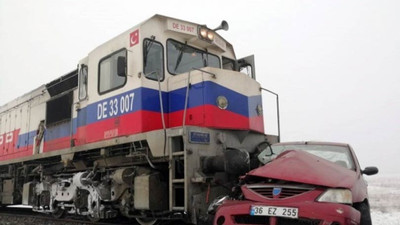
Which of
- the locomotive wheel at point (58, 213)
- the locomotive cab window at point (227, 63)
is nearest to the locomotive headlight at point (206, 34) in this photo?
the locomotive cab window at point (227, 63)

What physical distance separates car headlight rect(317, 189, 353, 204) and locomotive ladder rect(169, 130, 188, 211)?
1.96m

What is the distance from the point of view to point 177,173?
221 inches

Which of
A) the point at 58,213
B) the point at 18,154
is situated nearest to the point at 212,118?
the point at 58,213

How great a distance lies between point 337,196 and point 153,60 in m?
3.76

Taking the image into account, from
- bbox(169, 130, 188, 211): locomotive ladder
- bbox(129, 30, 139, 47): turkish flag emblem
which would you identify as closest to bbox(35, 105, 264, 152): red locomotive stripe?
bbox(169, 130, 188, 211): locomotive ladder

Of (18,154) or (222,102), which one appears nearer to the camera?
(222,102)

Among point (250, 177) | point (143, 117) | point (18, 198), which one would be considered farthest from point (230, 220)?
point (18, 198)

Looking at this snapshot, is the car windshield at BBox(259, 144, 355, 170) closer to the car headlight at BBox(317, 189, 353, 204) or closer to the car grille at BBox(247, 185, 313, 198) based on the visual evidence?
the car headlight at BBox(317, 189, 353, 204)

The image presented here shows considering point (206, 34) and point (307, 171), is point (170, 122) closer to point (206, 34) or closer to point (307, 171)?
point (206, 34)

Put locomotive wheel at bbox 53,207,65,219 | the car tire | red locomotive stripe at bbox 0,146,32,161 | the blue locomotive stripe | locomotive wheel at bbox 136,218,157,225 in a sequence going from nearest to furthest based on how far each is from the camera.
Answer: the car tire
the blue locomotive stripe
locomotive wheel at bbox 136,218,157,225
locomotive wheel at bbox 53,207,65,219
red locomotive stripe at bbox 0,146,32,161

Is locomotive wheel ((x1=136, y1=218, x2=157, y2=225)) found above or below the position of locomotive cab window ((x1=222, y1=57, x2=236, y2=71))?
below

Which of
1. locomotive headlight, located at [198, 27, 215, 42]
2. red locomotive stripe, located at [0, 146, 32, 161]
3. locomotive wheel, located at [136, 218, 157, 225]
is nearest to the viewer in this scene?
locomotive wheel, located at [136, 218, 157, 225]

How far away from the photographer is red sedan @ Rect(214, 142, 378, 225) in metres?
3.83

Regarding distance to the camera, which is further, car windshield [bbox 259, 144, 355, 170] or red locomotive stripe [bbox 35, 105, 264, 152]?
red locomotive stripe [bbox 35, 105, 264, 152]
